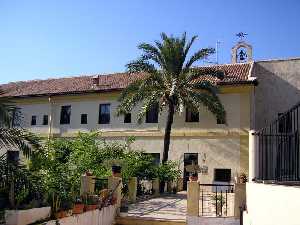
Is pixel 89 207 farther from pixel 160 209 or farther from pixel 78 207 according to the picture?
pixel 160 209

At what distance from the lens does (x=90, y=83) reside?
3284 centimetres

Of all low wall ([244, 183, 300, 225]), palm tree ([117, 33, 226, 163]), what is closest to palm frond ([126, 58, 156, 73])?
palm tree ([117, 33, 226, 163])

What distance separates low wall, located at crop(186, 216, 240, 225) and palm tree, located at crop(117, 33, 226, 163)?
36.8 feet

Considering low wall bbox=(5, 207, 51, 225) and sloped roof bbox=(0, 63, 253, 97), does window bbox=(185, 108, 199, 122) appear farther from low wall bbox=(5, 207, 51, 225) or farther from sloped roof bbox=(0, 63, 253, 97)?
low wall bbox=(5, 207, 51, 225)

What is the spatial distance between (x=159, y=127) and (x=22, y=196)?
59.4 ft

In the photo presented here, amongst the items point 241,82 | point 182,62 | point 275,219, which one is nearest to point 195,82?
point 182,62

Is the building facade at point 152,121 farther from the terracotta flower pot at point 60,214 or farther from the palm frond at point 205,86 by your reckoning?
the terracotta flower pot at point 60,214

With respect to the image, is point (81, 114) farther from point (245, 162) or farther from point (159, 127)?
point (245, 162)

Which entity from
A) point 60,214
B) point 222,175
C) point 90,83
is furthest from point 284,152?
point 90,83

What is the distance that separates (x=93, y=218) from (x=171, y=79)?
521 inches

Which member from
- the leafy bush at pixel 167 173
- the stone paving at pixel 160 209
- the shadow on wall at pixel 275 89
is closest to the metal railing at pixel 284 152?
the stone paving at pixel 160 209

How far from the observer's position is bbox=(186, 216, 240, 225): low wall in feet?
44.0

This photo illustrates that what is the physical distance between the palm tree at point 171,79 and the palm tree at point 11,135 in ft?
44.2

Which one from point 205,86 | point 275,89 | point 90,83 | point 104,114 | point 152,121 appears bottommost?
point 152,121
